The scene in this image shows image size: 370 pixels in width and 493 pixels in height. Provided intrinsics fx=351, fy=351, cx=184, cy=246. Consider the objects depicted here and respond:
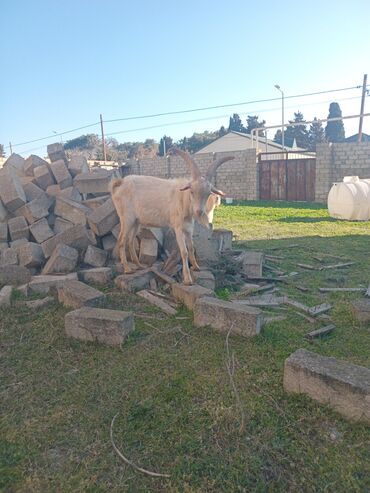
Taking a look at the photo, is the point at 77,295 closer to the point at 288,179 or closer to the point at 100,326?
the point at 100,326

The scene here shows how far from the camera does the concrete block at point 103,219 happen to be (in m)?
5.88

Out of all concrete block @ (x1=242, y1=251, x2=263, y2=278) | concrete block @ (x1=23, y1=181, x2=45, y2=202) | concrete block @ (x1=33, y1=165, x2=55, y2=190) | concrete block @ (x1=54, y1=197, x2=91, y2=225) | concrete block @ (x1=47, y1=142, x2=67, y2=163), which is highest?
concrete block @ (x1=47, y1=142, x2=67, y2=163)

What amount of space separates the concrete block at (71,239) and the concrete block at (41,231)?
0.84 ft

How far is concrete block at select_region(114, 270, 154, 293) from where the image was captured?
4930 mm

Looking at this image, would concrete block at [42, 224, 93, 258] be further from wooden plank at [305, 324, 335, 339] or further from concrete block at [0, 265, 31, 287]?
wooden plank at [305, 324, 335, 339]

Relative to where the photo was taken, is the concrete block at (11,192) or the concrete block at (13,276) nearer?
the concrete block at (13,276)

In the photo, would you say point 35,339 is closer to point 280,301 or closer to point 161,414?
point 161,414

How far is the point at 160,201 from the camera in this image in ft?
17.7

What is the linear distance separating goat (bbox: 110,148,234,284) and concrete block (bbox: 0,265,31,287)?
1.43 meters

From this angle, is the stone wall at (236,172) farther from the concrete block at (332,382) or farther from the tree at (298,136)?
the tree at (298,136)

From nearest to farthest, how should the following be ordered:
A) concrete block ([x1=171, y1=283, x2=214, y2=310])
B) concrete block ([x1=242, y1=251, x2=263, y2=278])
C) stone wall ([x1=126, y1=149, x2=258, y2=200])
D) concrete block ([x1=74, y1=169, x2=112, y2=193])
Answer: concrete block ([x1=171, y1=283, x2=214, y2=310]), concrete block ([x1=242, y1=251, x2=263, y2=278]), concrete block ([x1=74, y1=169, x2=112, y2=193]), stone wall ([x1=126, y1=149, x2=258, y2=200])

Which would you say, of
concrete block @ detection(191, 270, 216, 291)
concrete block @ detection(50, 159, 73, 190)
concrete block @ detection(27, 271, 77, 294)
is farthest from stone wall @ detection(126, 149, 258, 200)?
concrete block @ detection(27, 271, 77, 294)

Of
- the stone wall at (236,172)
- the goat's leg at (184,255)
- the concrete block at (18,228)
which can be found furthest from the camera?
the stone wall at (236,172)

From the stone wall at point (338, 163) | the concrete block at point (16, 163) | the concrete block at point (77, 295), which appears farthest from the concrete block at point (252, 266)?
the stone wall at point (338, 163)
